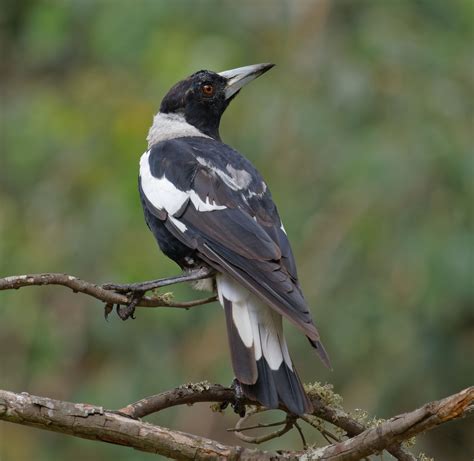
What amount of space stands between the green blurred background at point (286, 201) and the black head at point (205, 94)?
1.27 ft

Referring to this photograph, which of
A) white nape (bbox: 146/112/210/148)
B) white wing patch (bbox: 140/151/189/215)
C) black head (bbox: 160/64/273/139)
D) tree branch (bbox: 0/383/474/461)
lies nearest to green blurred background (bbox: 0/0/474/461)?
white nape (bbox: 146/112/210/148)

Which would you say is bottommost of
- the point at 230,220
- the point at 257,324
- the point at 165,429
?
the point at 165,429

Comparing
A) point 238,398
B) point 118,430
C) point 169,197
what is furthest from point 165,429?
point 169,197

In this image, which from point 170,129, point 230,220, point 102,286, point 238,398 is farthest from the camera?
point 170,129

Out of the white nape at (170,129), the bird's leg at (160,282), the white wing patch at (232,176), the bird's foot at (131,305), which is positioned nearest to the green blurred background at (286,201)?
the white nape at (170,129)

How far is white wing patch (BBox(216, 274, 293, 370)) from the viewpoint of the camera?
2.59 m

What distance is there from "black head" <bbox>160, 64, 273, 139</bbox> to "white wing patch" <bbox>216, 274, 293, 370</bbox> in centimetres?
127

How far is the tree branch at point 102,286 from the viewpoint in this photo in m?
2.29

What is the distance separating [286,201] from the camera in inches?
181

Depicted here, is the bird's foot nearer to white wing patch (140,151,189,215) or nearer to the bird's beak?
white wing patch (140,151,189,215)

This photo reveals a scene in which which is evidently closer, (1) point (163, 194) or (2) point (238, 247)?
(2) point (238, 247)

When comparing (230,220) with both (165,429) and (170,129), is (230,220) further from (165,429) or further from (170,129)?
(170,129)

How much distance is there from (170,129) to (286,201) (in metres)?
0.88

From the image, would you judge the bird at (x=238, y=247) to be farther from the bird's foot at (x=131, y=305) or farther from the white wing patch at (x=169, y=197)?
the bird's foot at (x=131, y=305)
